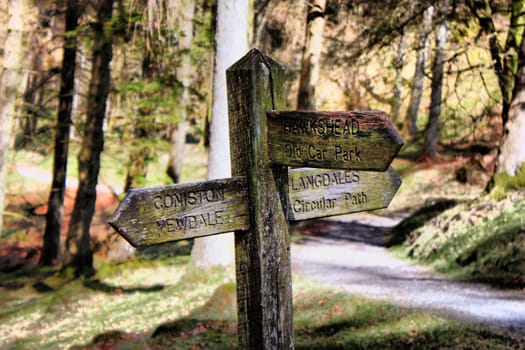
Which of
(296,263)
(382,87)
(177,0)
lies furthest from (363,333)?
(382,87)

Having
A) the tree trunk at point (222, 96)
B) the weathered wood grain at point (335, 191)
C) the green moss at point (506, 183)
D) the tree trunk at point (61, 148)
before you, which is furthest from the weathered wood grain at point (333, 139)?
the tree trunk at point (61, 148)

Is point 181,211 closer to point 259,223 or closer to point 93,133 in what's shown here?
point 259,223

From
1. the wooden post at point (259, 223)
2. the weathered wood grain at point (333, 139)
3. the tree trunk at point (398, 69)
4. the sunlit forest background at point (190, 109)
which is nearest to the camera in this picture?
the weathered wood grain at point (333, 139)

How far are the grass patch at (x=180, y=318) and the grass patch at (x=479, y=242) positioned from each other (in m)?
2.47

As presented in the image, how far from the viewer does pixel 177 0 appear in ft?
36.5

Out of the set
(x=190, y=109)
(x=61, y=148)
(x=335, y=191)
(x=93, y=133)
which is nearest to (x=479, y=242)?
(x=335, y=191)

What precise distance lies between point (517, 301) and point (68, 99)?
1349cm

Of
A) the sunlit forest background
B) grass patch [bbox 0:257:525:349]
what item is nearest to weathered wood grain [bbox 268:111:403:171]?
grass patch [bbox 0:257:525:349]

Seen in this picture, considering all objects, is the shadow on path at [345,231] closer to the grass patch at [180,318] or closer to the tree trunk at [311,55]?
the tree trunk at [311,55]

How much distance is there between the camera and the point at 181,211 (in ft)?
8.86

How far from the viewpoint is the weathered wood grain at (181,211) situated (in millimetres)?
2570

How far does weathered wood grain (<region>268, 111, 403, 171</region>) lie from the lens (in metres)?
2.52

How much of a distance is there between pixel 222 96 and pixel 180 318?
4121mm

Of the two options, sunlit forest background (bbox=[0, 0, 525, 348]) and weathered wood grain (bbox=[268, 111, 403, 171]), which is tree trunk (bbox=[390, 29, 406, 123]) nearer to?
sunlit forest background (bbox=[0, 0, 525, 348])
